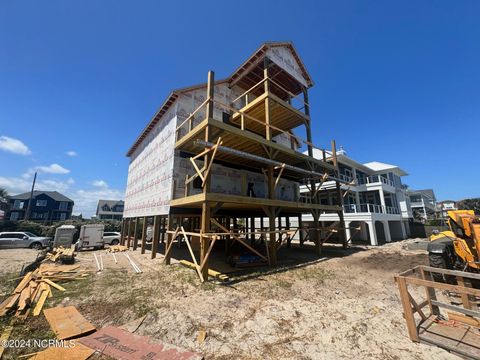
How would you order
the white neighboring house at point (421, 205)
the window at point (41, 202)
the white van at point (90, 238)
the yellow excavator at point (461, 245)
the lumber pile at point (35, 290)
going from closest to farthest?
1. the lumber pile at point (35, 290)
2. the yellow excavator at point (461, 245)
3. the white van at point (90, 238)
4. the window at point (41, 202)
5. the white neighboring house at point (421, 205)

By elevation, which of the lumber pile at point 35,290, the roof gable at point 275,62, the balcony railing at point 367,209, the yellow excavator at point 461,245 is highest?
the roof gable at point 275,62

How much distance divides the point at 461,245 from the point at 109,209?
7091cm

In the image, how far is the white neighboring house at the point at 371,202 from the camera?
2294 centimetres

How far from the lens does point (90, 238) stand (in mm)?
20844

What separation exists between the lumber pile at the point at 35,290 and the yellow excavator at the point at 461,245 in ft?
42.1

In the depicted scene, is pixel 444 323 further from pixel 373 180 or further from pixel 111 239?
pixel 111 239

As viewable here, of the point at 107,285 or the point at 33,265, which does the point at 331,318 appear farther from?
the point at 33,265

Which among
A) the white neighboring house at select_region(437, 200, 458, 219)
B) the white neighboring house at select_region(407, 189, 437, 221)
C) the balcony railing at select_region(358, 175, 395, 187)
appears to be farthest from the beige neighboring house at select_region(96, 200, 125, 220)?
the white neighboring house at select_region(407, 189, 437, 221)

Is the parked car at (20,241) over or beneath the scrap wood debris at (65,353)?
over

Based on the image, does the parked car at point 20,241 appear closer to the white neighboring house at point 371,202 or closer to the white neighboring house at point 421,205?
the white neighboring house at point 371,202

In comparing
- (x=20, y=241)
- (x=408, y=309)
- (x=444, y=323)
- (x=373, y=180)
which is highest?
(x=373, y=180)

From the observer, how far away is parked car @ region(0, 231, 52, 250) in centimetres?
2020

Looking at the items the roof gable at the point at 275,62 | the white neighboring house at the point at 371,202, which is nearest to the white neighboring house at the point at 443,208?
the white neighboring house at the point at 371,202

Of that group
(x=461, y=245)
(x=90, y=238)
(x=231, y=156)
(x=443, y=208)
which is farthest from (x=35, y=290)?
(x=443, y=208)
